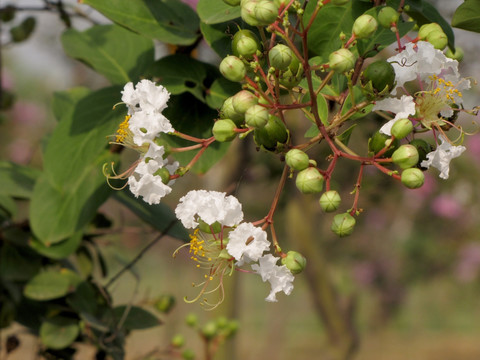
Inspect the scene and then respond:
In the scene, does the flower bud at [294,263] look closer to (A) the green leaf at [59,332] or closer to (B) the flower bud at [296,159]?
(B) the flower bud at [296,159]

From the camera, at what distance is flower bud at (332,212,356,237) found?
1.63 feet

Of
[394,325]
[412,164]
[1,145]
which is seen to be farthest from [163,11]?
[394,325]

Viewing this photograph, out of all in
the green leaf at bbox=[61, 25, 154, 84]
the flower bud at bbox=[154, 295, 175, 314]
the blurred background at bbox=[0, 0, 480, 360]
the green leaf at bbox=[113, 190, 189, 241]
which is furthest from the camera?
the blurred background at bbox=[0, 0, 480, 360]

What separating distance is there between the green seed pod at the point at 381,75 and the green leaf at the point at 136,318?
Answer: 65cm

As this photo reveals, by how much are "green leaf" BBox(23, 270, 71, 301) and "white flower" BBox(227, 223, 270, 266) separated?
1.79 ft

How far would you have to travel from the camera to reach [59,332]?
0.97 metres

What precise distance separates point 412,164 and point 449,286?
598 cm

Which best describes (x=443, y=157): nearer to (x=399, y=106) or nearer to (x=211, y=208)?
(x=399, y=106)

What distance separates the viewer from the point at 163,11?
2.23ft

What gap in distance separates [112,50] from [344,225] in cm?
48

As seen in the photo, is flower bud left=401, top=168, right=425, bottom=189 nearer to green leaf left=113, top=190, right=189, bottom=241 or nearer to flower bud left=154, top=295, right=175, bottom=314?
green leaf left=113, top=190, right=189, bottom=241

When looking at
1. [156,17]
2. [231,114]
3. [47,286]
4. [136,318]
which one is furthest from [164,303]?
[231,114]

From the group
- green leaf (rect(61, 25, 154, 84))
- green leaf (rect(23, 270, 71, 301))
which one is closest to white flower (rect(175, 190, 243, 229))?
green leaf (rect(61, 25, 154, 84))

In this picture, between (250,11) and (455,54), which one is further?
(455,54)
